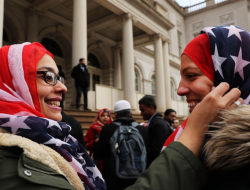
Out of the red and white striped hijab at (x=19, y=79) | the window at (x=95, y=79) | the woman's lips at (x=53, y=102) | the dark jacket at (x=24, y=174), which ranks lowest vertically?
the dark jacket at (x=24, y=174)

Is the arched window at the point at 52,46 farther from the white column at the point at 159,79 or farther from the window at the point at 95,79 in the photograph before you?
the white column at the point at 159,79

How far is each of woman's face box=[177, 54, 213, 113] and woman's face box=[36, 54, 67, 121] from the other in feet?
2.90

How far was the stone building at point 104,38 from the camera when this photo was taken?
32.1 ft

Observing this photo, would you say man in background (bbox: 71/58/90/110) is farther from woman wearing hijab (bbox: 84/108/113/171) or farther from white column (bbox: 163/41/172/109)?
white column (bbox: 163/41/172/109)

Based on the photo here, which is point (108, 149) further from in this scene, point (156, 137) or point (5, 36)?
point (5, 36)

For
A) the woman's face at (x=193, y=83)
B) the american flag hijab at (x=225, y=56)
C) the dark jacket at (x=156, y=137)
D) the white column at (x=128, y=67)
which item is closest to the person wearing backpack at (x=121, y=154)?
the dark jacket at (x=156, y=137)

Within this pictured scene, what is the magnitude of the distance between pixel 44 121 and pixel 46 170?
353 millimetres

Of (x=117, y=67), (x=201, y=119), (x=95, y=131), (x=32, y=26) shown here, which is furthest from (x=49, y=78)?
(x=117, y=67)

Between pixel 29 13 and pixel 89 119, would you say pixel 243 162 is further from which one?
pixel 29 13

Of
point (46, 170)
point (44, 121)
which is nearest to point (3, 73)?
point (44, 121)

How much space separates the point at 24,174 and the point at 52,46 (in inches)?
495

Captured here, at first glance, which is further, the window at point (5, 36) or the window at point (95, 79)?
the window at point (95, 79)

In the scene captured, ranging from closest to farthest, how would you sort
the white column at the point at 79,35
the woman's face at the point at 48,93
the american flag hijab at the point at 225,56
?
the american flag hijab at the point at 225,56, the woman's face at the point at 48,93, the white column at the point at 79,35

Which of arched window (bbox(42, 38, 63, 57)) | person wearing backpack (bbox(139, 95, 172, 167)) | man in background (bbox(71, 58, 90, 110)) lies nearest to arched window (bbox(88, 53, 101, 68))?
arched window (bbox(42, 38, 63, 57))
